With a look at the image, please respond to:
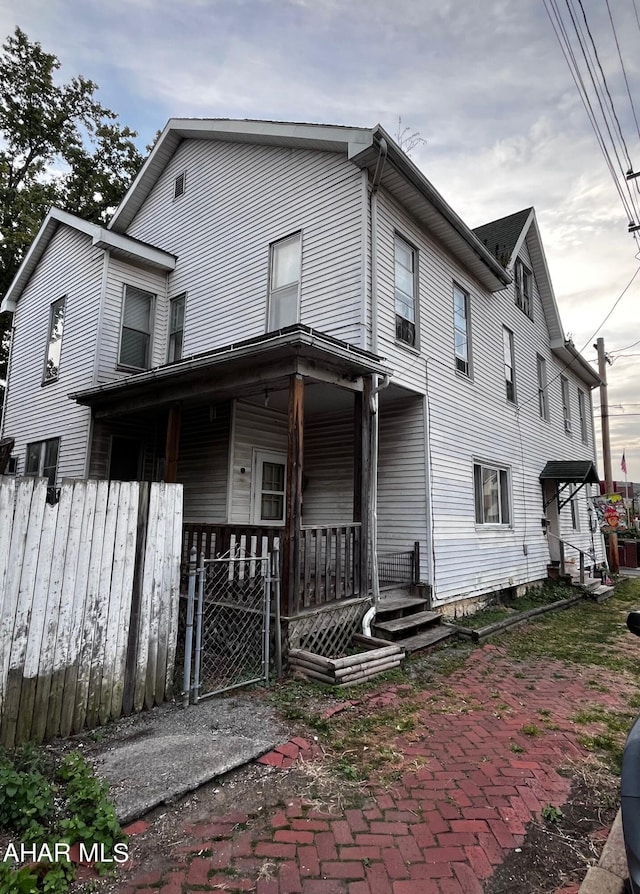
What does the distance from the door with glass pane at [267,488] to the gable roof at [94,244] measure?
5.46 meters

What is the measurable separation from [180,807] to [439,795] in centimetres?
171

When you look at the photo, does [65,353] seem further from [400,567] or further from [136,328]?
[400,567]

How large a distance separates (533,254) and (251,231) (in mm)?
9454

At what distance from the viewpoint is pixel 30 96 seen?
17984mm

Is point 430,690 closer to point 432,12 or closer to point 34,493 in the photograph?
point 34,493

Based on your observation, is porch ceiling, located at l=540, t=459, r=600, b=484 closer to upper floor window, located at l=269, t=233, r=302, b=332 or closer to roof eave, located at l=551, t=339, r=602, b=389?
roof eave, located at l=551, t=339, r=602, b=389

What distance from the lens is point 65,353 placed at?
11.3 meters

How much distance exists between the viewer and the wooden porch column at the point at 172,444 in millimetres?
7895

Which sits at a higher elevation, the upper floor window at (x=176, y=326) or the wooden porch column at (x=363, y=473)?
the upper floor window at (x=176, y=326)

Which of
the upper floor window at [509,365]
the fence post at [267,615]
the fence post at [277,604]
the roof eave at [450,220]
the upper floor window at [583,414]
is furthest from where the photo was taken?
the upper floor window at [583,414]

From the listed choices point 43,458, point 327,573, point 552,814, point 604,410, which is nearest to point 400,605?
point 327,573

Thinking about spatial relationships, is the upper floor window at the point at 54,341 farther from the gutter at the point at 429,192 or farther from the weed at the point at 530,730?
the weed at the point at 530,730

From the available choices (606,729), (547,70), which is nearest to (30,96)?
(547,70)

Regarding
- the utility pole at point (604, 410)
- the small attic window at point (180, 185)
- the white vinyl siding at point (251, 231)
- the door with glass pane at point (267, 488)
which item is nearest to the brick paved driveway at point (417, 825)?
the door with glass pane at point (267, 488)
